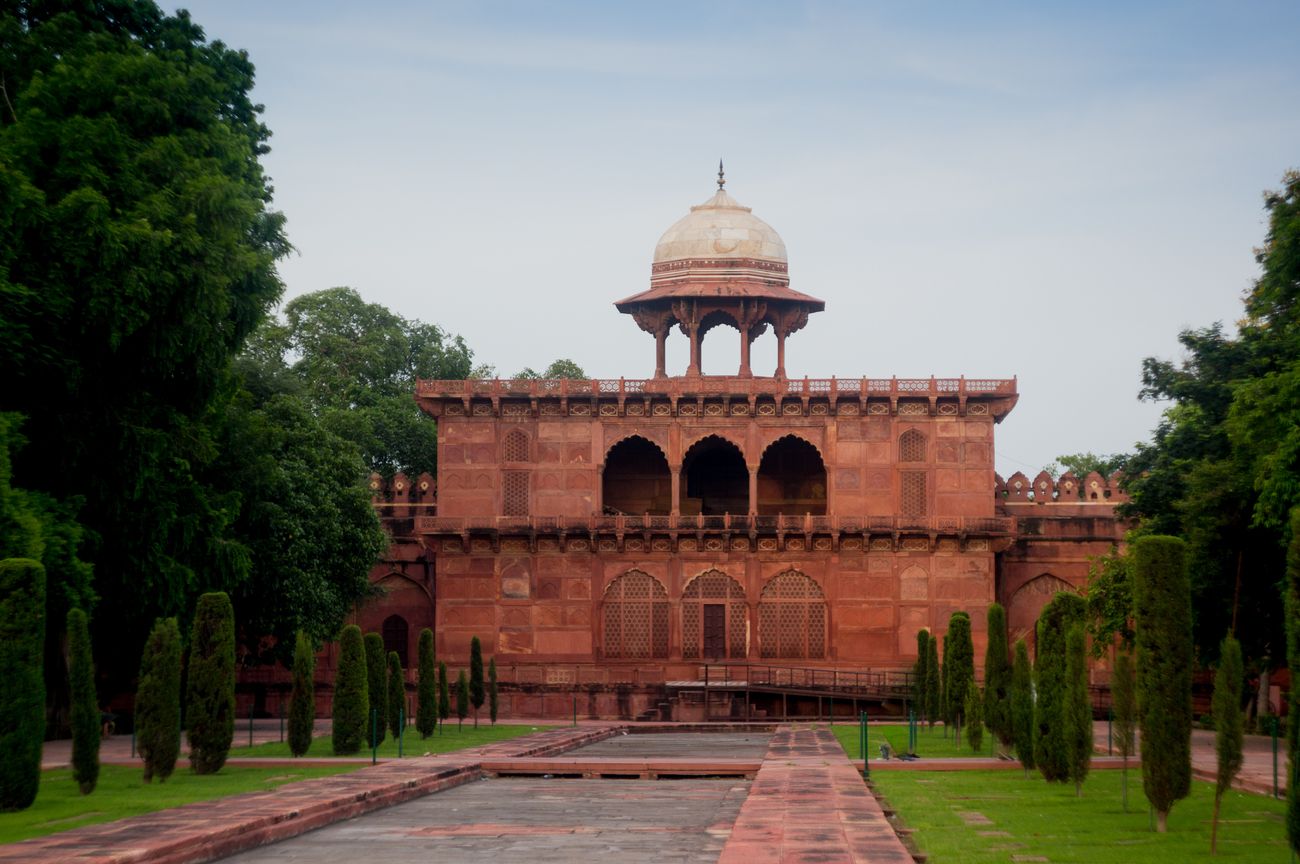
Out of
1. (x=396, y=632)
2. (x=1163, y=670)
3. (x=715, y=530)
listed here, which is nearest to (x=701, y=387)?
(x=715, y=530)

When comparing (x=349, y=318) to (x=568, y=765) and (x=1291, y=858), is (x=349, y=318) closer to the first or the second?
(x=568, y=765)

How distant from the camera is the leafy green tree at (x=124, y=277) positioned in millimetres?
28781

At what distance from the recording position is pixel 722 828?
61.7 feet

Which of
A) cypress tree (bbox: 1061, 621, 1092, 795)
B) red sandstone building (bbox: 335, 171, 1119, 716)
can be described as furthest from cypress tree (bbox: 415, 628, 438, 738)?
cypress tree (bbox: 1061, 621, 1092, 795)

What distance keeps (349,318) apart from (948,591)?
29.6m

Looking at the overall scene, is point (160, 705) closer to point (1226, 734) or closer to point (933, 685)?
point (1226, 734)

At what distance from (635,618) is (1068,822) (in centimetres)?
3270

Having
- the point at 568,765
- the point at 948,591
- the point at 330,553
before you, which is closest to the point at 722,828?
the point at 568,765

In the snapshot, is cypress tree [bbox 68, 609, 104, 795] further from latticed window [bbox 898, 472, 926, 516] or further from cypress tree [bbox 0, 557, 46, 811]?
latticed window [bbox 898, 472, 926, 516]

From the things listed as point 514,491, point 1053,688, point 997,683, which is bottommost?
point 997,683

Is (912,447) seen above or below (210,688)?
above

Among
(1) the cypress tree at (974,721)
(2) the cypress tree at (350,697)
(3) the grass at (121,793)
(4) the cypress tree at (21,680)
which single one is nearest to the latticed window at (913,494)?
(1) the cypress tree at (974,721)

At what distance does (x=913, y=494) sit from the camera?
51.1m

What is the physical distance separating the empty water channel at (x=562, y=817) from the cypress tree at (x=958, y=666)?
5076 mm
